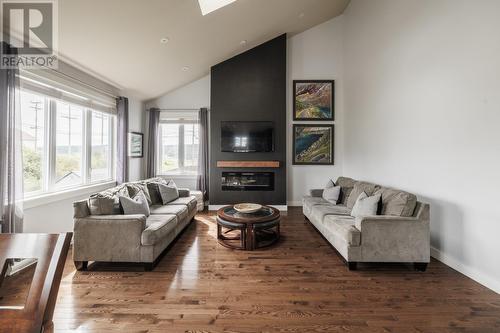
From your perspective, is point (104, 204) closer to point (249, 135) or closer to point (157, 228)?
point (157, 228)

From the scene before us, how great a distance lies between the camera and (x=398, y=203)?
3020 millimetres

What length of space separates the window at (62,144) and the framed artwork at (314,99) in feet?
14.2

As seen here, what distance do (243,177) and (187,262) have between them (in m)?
3.03

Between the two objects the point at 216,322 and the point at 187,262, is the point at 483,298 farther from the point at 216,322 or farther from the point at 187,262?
the point at 187,262

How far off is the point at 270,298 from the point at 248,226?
120 centimetres

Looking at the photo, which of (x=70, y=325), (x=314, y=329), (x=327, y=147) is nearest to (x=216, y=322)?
(x=314, y=329)

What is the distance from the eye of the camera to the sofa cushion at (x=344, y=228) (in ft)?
9.14

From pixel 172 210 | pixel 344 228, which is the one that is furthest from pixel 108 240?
pixel 344 228

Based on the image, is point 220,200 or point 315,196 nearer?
point 315,196

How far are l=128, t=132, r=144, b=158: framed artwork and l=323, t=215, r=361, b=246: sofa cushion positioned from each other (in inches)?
175

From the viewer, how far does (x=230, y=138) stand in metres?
5.76

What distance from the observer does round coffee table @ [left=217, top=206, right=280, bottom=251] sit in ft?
11.2

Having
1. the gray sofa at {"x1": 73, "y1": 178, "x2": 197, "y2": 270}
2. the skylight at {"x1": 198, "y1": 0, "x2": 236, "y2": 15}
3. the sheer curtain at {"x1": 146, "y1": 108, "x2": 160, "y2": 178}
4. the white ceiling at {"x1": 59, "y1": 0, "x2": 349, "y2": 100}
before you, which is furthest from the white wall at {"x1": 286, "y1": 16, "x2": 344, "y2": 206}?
the gray sofa at {"x1": 73, "y1": 178, "x2": 197, "y2": 270}

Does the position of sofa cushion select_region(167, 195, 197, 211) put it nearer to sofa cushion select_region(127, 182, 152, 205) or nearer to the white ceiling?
sofa cushion select_region(127, 182, 152, 205)
